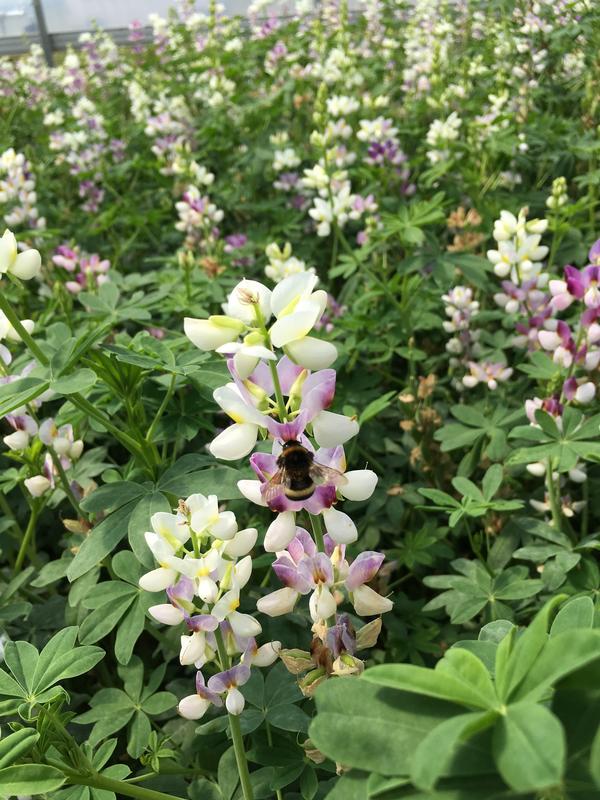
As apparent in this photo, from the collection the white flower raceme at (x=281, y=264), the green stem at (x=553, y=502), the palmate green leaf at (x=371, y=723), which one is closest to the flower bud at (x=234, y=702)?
the palmate green leaf at (x=371, y=723)

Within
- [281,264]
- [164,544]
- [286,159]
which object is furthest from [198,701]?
[286,159]

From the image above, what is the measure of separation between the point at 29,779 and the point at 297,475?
1.84 feet

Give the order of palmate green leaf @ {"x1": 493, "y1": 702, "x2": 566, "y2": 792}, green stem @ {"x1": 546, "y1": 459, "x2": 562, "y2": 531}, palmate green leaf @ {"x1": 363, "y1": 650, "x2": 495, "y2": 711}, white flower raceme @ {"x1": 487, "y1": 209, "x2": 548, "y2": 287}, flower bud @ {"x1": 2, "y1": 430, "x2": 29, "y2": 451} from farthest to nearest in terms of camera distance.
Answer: white flower raceme @ {"x1": 487, "y1": 209, "x2": 548, "y2": 287}, green stem @ {"x1": 546, "y1": 459, "x2": 562, "y2": 531}, flower bud @ {"x1": 2, "y1": 430, "x2": 29, "y2": 451}, palmate green leaf @ {"x1": 363, "y1": 650, "x2": 495, "y2": 711}, palmate green leaf @ {"x1": 493, "y1": 702, "x2": 566, "y2": 792}

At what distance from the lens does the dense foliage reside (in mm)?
686

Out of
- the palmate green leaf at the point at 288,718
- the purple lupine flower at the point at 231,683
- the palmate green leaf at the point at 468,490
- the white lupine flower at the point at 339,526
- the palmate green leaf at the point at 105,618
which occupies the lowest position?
the palmate green leaf at the point at 468,490

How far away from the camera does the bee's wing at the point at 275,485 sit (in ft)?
2.91

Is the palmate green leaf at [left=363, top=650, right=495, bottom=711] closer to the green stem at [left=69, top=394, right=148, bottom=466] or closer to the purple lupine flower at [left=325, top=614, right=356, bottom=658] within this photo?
the purple lupine flower at [left=325, top=614, right=356, bottom=658]

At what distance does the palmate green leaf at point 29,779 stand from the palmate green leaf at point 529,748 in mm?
667

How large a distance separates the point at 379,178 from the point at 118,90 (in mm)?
4575

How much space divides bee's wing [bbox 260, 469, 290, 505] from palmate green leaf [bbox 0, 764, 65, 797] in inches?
19.3

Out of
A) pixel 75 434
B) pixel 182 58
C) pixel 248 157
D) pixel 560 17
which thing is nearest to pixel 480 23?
pixel 560 17

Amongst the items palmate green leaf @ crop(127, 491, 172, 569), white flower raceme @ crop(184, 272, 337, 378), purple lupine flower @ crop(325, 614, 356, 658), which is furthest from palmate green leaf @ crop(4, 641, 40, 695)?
white flower raceme @ crop(184, 272, 337, 378)

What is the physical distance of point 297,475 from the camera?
34.7 inches

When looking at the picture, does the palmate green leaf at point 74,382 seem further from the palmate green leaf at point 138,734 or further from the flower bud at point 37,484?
the palmate green leaf at point 138,734
